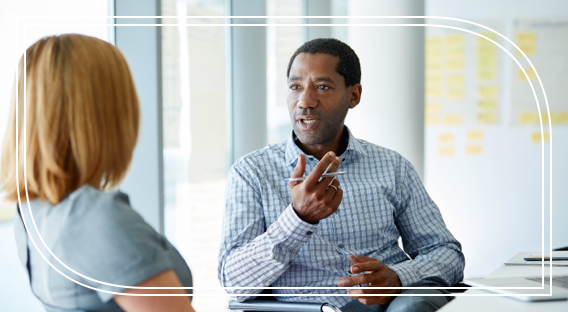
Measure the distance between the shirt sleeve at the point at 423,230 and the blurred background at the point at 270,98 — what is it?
0.06 meters

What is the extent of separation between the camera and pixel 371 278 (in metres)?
1.02

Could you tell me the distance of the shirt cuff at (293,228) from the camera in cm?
90

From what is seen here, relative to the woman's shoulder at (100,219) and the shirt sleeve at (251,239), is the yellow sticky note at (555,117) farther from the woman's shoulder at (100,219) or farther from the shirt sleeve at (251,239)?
the woman's shoulder at (100,219)

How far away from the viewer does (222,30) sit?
0.95m

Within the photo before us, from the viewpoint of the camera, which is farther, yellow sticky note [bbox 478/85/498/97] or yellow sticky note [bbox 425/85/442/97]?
yellow sticky note [bbox 425/85/442/97]

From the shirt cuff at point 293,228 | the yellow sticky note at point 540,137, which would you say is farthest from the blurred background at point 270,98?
the shirt cuff at point 293,228

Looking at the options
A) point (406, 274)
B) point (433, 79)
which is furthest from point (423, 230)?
point (433, 79)

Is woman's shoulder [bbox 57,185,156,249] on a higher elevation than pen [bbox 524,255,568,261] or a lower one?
higher

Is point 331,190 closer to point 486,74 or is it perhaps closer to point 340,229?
point 340,229

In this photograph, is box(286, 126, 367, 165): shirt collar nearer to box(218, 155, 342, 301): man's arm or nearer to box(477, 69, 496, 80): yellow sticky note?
box(218, 155, 342, 301): man's arm

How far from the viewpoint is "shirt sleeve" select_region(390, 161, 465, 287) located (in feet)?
4.03

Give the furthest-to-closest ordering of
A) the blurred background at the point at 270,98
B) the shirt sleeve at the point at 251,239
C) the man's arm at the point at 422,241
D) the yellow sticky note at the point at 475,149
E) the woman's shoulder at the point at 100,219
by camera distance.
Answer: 1. the yellow sticky note at the point at 475,149
2. the man's arm at the point at 422,241
3. the shirt sleeve at the point at 251,239
4. the blurred background at the point at 270,98
5. the woman's shoulder at the point at 100,219

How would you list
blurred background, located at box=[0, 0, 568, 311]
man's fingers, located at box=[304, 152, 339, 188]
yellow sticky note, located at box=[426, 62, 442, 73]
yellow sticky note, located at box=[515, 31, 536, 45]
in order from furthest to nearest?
1. yellow sticky note, located at box=[426, 62, 442, 73]
2. yellow sticky note, located at box=[515, 31, 536, 45]
3. man's fingers, located at box=[304, 152, 339, 188]
4. blurred background, located at box=[0, 0, 568, 311]

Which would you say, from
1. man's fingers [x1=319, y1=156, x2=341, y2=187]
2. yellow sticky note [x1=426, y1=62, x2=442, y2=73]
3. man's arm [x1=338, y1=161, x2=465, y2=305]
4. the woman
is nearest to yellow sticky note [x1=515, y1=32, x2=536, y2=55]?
man's arm [x1=338, y1=161, x2=465, y2=305]
